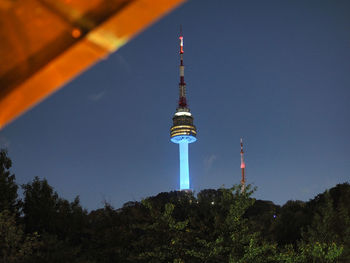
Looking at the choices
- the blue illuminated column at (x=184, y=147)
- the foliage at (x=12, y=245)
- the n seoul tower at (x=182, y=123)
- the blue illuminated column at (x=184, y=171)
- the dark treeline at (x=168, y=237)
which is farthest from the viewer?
the blue illuminated column at (x=184, y=171)

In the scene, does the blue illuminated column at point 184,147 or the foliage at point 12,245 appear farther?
the blue illuminated column at point 184,147

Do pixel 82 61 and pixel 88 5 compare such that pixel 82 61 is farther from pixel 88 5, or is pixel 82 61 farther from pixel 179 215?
pixel 179 215

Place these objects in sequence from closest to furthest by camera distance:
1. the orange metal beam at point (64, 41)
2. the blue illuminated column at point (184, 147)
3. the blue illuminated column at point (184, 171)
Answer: the orange metal beam at point (64, 41)
the blue illuminated column at point (184, 147)
the blue illuminated column at point (184, 171)

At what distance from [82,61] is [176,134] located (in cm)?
11847

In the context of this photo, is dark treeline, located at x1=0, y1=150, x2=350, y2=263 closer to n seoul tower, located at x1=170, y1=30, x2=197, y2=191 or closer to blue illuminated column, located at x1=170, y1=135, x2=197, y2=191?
n seoul tower, located at x1=170, y1=30, x2=197, y2=191

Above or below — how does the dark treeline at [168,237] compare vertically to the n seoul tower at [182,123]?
below

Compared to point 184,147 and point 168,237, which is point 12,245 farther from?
point 184,147

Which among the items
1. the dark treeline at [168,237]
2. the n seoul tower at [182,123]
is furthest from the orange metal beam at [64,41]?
the n seoul tower at [182,123]

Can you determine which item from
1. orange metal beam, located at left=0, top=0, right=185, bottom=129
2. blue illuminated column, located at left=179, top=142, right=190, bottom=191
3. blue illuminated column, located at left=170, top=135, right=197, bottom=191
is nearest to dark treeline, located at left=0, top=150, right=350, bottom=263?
orange metal beam, located at left=0, top=0, right=185, bottom=129

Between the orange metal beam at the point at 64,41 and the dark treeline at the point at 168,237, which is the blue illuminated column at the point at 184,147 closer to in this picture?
the dark treeline at the point at 168,237

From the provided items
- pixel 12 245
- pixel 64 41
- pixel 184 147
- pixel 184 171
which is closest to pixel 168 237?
pixel 12 245

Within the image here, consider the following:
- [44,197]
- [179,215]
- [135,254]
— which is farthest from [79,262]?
[44,197]

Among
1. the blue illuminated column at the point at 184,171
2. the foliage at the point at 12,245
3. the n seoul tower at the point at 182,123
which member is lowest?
the foliage at the point at 12,245

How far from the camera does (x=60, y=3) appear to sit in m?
Answer: 1.32
